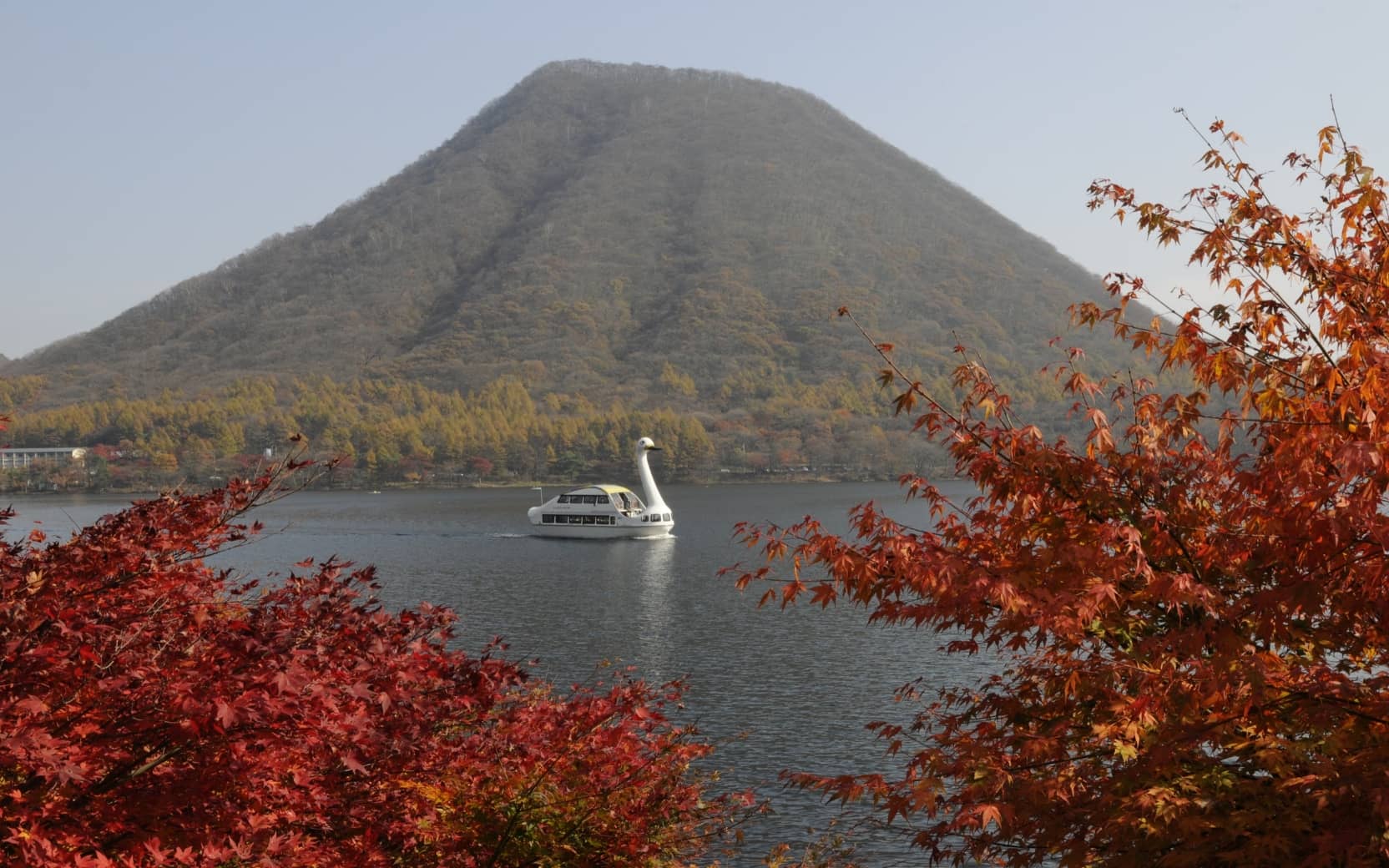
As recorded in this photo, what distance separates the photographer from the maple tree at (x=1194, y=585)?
5.24m

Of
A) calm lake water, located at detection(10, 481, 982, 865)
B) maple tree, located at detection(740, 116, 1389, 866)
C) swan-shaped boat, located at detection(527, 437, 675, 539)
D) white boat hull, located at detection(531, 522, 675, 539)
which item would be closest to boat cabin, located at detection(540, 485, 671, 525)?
swan-shaped boat, located at detection(527, 437, 675, 539)

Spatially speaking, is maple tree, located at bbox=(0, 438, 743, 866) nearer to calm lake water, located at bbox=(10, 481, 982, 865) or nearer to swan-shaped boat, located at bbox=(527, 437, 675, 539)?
calm lake water, located at bbox=(10, 481, 982, 865)

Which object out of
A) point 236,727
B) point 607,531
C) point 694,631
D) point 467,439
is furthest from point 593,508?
point 467,439

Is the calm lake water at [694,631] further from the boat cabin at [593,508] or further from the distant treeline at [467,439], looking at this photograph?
the distant treeline at [467,439]

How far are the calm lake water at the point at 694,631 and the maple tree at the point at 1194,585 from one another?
17.4 feet

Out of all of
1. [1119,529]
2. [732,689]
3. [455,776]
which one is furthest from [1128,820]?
[732,689]

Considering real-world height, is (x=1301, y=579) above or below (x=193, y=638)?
above

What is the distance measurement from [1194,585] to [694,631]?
83.4ft

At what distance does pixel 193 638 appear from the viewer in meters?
5.98

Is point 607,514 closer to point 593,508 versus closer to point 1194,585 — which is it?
point 593,508

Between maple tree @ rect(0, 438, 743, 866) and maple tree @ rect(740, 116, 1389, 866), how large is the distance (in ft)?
7.02

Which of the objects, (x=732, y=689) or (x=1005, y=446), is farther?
(x=732, y=689)

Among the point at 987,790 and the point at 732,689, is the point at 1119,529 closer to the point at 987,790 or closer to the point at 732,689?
the point at 987,790

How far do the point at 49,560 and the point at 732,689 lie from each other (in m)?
17.8
